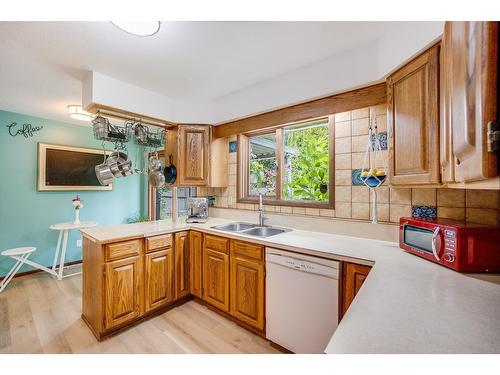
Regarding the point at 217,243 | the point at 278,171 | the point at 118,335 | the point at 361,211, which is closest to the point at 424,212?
the point at 361,211

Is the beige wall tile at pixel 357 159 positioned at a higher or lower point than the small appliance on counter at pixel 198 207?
higher

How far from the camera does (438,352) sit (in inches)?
23.0

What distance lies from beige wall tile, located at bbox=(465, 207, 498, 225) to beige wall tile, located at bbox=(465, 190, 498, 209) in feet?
0.08

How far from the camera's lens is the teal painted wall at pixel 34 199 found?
298 cm

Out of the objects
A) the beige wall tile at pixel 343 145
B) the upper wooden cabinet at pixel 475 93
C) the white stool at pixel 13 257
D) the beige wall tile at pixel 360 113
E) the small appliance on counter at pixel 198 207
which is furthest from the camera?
the small appliance on counter at pixel 198 207

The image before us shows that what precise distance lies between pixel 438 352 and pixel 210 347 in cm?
166

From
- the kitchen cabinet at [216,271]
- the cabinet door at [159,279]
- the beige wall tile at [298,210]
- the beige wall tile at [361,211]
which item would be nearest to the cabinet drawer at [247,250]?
the kitchen cabinet at [216,271]

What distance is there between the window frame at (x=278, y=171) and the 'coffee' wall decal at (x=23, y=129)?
2.98 m

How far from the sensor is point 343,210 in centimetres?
196

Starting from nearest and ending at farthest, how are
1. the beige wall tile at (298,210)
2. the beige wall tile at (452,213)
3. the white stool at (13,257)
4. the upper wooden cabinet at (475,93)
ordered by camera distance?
the upper wooden cabinet at (475,93), the beige wall tile at (452,213), the beige wall tile at (298,210), the white stool at (13,257)

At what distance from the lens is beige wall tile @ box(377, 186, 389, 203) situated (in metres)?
1.75

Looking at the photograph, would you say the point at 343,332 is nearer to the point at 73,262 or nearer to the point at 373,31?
the point at 373,31

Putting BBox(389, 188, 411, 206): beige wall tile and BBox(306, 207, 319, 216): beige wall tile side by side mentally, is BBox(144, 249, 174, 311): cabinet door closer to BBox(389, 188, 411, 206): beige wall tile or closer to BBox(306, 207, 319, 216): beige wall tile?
BBox(306, 207, 319, 216): beige wall tile

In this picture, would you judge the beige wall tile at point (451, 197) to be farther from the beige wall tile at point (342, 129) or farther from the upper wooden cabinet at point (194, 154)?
the upper wooden cabinet at point (194, 154)
